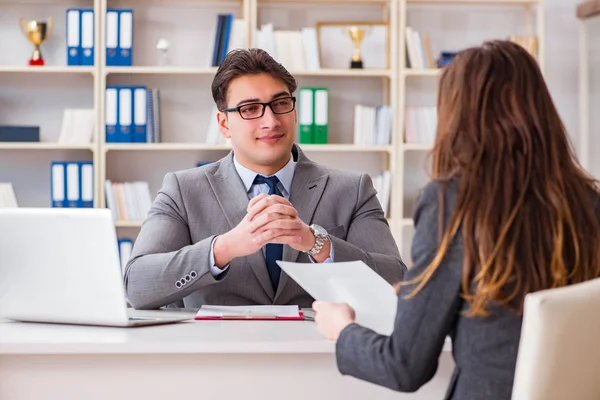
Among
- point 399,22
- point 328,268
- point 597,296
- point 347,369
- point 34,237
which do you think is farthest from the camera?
point 399,22

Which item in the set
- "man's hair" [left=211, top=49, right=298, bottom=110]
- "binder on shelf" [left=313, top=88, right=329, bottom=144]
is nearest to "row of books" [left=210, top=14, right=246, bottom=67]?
"binder on shelf" [left=313, top=88, right=329, bottom=144]

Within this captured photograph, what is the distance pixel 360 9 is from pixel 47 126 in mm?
1840

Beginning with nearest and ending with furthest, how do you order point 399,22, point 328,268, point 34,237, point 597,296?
point 597,296 < point 328,268 < point 34,237 < point 399,22

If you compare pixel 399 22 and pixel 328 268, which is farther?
pixel 399 22

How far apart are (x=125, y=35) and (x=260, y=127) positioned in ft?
7.30

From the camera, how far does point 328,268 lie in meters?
1.44

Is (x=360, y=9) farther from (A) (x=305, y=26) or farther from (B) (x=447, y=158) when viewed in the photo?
(B) (x=447, y=158)

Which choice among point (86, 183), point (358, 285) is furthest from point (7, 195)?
point (358, 285)

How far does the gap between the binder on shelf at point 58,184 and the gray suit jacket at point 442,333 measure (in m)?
3.30

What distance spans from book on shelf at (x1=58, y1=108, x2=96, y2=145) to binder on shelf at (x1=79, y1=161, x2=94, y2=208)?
0.48ft

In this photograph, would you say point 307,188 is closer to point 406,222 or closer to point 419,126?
point 406,222

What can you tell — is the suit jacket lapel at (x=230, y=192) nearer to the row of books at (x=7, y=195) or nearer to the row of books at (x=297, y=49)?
the row of books at (x=297, y=49)

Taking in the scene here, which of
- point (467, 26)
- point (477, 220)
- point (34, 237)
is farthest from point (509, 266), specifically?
point (467, 26)

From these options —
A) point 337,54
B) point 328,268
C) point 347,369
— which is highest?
point 337,54
